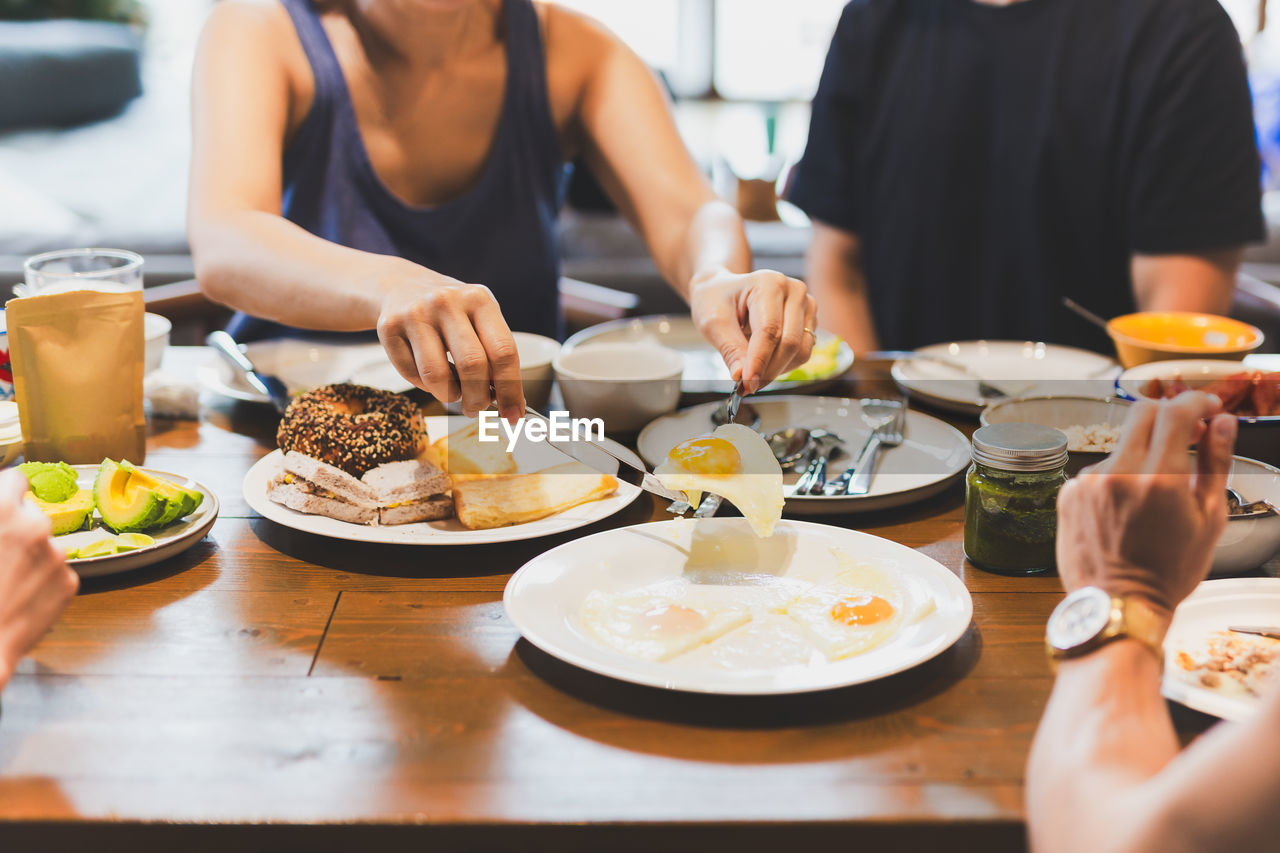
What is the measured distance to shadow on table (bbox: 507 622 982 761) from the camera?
894 millimetres

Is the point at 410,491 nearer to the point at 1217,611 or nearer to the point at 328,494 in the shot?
the point at 328,494

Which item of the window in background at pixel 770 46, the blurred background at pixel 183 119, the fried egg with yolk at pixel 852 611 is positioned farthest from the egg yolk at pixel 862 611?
the window in background at pixel 770 46

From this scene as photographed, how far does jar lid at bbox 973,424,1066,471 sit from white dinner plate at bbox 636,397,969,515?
0.54ft

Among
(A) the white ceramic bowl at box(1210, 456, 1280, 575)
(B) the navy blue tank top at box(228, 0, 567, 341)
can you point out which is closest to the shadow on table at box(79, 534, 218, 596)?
(B) the navy blue tank top at box(228, 0, 567, 341)

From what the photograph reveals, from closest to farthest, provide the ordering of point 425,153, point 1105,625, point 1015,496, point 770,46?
point 1105,625
point 1015,496
point 425,153
point 770,46

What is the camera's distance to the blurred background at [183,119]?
4219mm

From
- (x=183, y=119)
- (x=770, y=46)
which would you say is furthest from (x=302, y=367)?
(x=770, y=46)

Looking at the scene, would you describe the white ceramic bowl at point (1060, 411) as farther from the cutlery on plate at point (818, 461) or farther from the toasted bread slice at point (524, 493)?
the toasted bread slice at point (524, 493)

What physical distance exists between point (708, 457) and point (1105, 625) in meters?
0.51

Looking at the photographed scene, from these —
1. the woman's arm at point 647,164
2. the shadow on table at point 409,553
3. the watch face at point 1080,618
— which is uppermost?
the woman's arm at point 647,164

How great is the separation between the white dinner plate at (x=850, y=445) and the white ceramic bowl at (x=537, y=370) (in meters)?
0.23

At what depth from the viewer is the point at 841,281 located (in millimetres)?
2648

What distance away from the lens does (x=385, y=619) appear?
3.52 ft

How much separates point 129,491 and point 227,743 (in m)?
0.46
